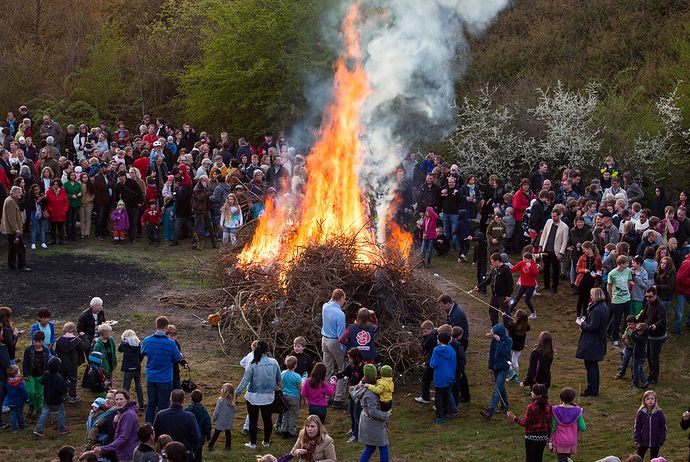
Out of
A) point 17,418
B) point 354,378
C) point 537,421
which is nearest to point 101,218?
point 17,418

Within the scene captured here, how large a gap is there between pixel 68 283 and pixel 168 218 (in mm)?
4239

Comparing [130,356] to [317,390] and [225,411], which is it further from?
[317,390]

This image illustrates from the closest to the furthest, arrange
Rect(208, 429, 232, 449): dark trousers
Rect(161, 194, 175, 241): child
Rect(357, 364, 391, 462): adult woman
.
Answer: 1. Rect(357, 364, 391, 462): adult woman
2. Rect(208, 429, 232, 449): dark trousers
3. Rect(161, 194, 175, 241): child

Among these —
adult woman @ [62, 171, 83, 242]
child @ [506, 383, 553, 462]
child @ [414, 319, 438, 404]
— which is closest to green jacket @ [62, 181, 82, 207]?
adult woman @ [62, 171, 83, 242]

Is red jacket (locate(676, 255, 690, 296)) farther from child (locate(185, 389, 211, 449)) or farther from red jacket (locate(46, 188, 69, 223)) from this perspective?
red jacket (locate(46, 188, 69, 223))

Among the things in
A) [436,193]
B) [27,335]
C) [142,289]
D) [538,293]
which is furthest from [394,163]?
[27,335]

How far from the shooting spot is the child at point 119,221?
83.0ft

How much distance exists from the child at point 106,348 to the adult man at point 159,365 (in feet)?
3.55

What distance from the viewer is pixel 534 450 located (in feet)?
45.1

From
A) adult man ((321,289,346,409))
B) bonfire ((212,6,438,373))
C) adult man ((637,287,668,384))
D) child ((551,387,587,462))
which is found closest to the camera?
child ((551,387,587,462))

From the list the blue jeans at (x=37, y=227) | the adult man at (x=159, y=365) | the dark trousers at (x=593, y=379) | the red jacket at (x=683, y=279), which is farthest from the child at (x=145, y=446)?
the blue jeans at (x=37, y=227)

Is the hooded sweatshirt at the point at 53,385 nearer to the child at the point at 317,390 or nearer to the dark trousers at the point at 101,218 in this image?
the child at the point at 317,390

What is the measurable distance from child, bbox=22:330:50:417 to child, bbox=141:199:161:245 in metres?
10.0

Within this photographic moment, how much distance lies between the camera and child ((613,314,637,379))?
1717 centimetres
